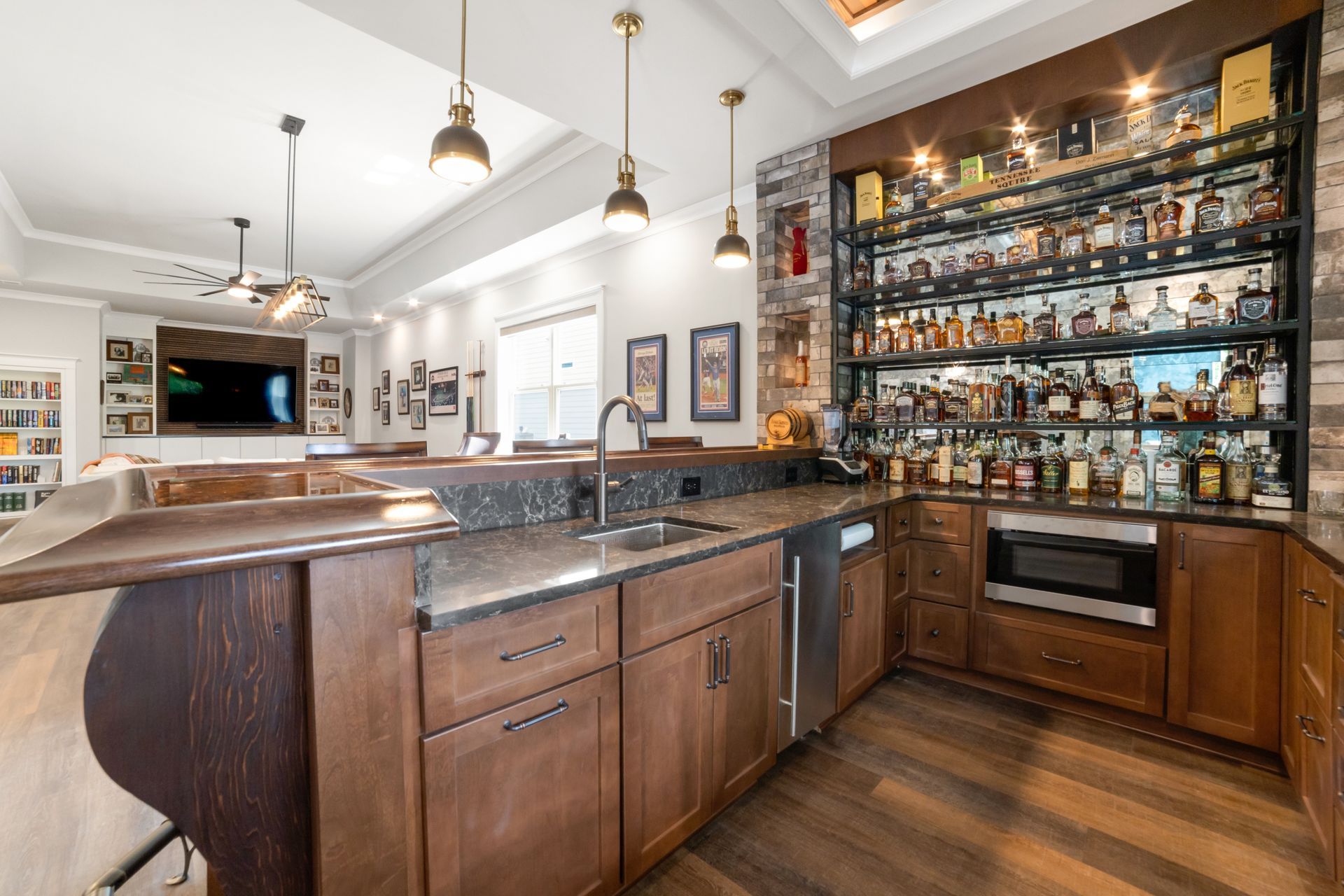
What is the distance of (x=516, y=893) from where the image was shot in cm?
110

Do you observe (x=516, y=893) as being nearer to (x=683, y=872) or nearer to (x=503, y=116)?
(x=683, y=872)

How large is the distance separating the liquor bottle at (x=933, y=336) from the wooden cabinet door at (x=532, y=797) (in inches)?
97.6

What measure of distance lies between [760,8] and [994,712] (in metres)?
2.90

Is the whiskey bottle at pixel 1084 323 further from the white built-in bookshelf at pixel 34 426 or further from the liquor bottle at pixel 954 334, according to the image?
the white built-in bookshelf at pixel 34 426

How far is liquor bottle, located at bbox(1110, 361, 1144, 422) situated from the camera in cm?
242

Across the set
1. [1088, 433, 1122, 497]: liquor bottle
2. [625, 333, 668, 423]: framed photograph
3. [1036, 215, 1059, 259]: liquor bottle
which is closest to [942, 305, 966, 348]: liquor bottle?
[1036, 215, 1059, 259]: liquor bottle

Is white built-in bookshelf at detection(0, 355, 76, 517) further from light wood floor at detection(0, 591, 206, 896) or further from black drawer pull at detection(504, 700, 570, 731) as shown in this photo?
black drawer pull at detection(504, 700, 570, 731)

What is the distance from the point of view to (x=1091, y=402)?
251 cm

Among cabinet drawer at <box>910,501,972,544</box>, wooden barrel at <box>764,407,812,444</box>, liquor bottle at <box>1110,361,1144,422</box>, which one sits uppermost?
liquor bottle at <box>1110,361,1144,422</box>

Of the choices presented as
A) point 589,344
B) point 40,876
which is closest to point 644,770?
point 40,876

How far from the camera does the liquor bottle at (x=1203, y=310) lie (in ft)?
7.30

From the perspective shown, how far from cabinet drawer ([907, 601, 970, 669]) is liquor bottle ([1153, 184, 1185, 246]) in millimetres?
1744

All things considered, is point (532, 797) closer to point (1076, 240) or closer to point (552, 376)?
point (1076, 240)

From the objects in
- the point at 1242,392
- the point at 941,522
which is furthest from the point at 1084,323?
the point at 941,522
